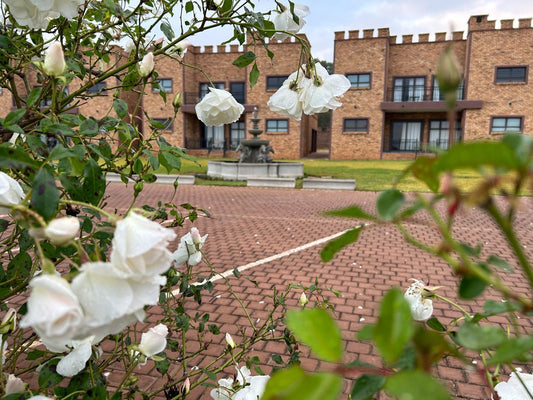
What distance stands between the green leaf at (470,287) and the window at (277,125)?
24.8 metres

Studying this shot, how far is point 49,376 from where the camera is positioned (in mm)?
1021

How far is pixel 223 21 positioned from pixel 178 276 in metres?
1.01

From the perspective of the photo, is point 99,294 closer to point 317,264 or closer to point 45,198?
point 45,198

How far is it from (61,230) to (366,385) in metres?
0.41

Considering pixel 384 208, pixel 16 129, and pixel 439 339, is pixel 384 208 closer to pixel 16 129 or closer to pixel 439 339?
pixel 439 339

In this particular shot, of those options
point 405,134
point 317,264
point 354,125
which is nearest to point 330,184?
point 317,264

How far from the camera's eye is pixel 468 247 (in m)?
0.44

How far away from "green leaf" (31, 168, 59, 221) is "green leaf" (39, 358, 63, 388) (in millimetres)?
671

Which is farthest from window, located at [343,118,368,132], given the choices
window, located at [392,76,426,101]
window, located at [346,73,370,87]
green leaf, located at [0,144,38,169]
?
green leaf, located at [0,144,38,169]

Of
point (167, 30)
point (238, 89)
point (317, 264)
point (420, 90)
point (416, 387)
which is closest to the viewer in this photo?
point (416, 387)

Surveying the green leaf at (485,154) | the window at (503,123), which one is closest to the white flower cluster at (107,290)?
the green leaf at (485,154)

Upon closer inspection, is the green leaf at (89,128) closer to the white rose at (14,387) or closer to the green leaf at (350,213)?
the white rose at (14,387)

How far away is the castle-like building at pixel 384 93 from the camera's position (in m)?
21.4

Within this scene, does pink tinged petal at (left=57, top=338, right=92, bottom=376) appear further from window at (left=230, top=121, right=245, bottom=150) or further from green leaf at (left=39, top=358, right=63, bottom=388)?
window at (left=230, top=121, right=245, bottom=150)
